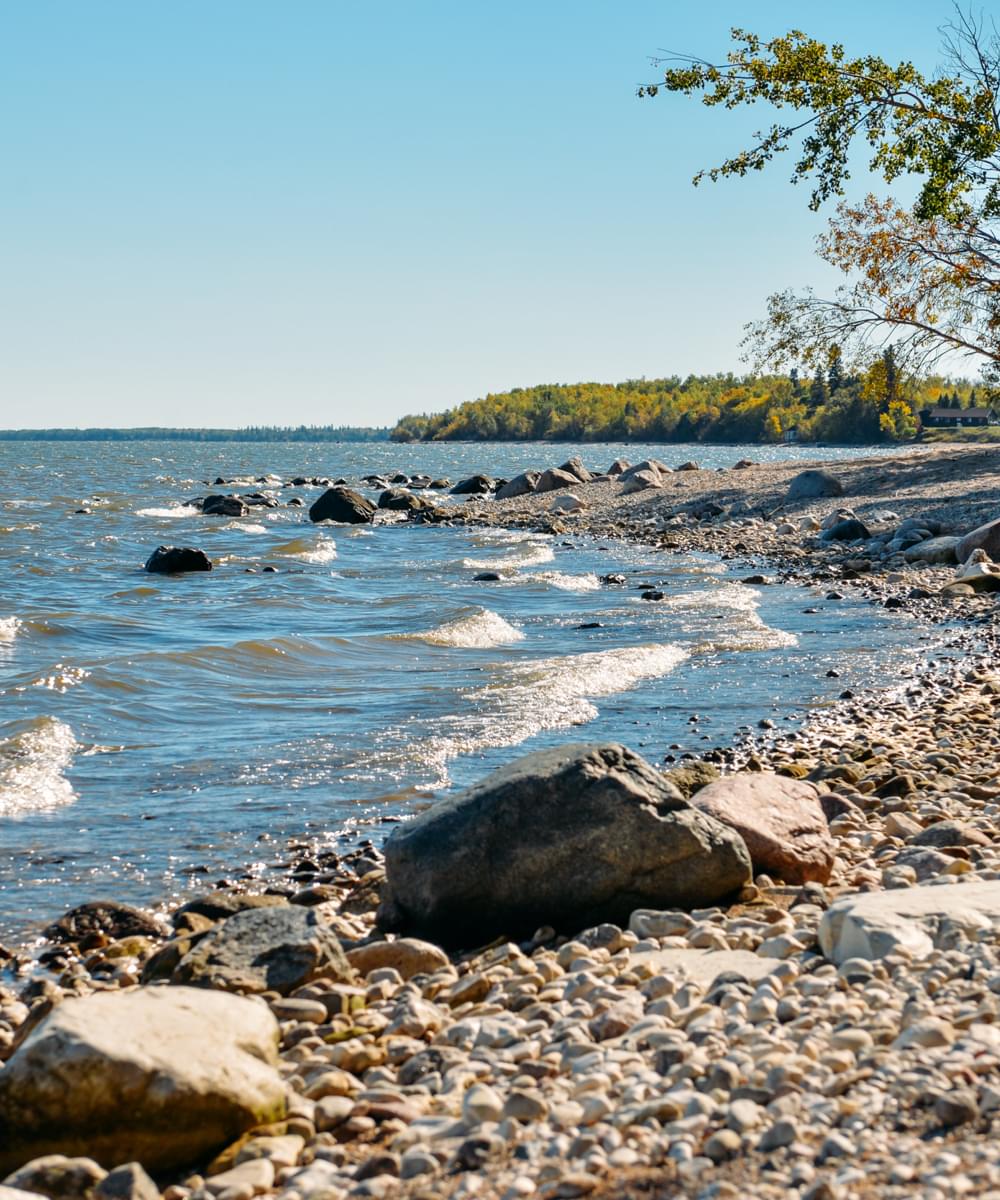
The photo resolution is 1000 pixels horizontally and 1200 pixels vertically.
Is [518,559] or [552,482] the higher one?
[552,482]

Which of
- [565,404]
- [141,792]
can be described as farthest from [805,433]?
[141,792]

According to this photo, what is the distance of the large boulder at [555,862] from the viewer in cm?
621

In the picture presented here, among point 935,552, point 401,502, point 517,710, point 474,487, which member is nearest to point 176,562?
point 935,552

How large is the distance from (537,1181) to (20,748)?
8.39 meters

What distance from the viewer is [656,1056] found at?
4066 millimetres

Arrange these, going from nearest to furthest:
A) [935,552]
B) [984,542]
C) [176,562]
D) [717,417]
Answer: [984,542] < [935,552] < [176,562] < [717,417]

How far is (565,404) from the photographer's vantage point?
198 meters

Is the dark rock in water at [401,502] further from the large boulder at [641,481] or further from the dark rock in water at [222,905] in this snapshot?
the dark rock in water at [222,905]

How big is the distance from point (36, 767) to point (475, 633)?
804 cm

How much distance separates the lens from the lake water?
28.2ft

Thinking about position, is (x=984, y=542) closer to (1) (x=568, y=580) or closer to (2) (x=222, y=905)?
(1) (x=568, y=580)

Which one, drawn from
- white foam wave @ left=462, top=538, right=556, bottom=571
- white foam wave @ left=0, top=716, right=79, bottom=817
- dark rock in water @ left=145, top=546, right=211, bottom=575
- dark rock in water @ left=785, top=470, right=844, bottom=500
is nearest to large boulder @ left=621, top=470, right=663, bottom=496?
dark rock in water @ left=785, top=470, right=844, bottom=500

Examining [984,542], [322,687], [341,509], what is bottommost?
[322,687]

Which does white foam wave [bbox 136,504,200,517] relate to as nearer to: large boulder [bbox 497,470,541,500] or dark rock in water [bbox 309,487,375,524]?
dark rock in water [bbox 309,487,375,524]
